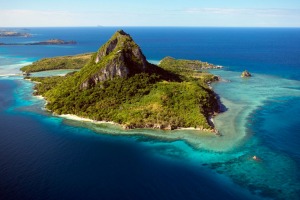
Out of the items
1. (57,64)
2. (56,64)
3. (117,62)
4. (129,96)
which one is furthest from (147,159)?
(56,64)

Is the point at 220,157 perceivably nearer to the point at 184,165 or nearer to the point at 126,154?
the point at 184,165

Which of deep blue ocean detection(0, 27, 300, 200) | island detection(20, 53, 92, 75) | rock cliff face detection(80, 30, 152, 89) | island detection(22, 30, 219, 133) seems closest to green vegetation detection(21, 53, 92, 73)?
island detection(20, 53, 92, 75)

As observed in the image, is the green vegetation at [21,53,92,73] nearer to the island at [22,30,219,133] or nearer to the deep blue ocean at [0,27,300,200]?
the island at [22,30,219,133]

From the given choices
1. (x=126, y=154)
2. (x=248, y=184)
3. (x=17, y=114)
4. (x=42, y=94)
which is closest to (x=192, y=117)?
(x=126, y=154)

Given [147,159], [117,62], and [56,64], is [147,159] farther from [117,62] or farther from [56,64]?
[56,64]

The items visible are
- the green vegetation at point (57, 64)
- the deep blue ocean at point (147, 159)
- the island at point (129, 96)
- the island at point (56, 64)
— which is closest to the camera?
the deep blue ocean at point (147, 159)

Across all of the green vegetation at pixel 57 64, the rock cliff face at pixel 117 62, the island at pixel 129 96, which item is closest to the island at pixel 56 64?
the green vegetation at pixel 57 64

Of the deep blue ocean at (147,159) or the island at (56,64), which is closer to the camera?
the deep blue ocean at (147,159)

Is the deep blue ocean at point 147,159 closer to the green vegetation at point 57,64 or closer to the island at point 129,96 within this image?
the island at point 129,96
